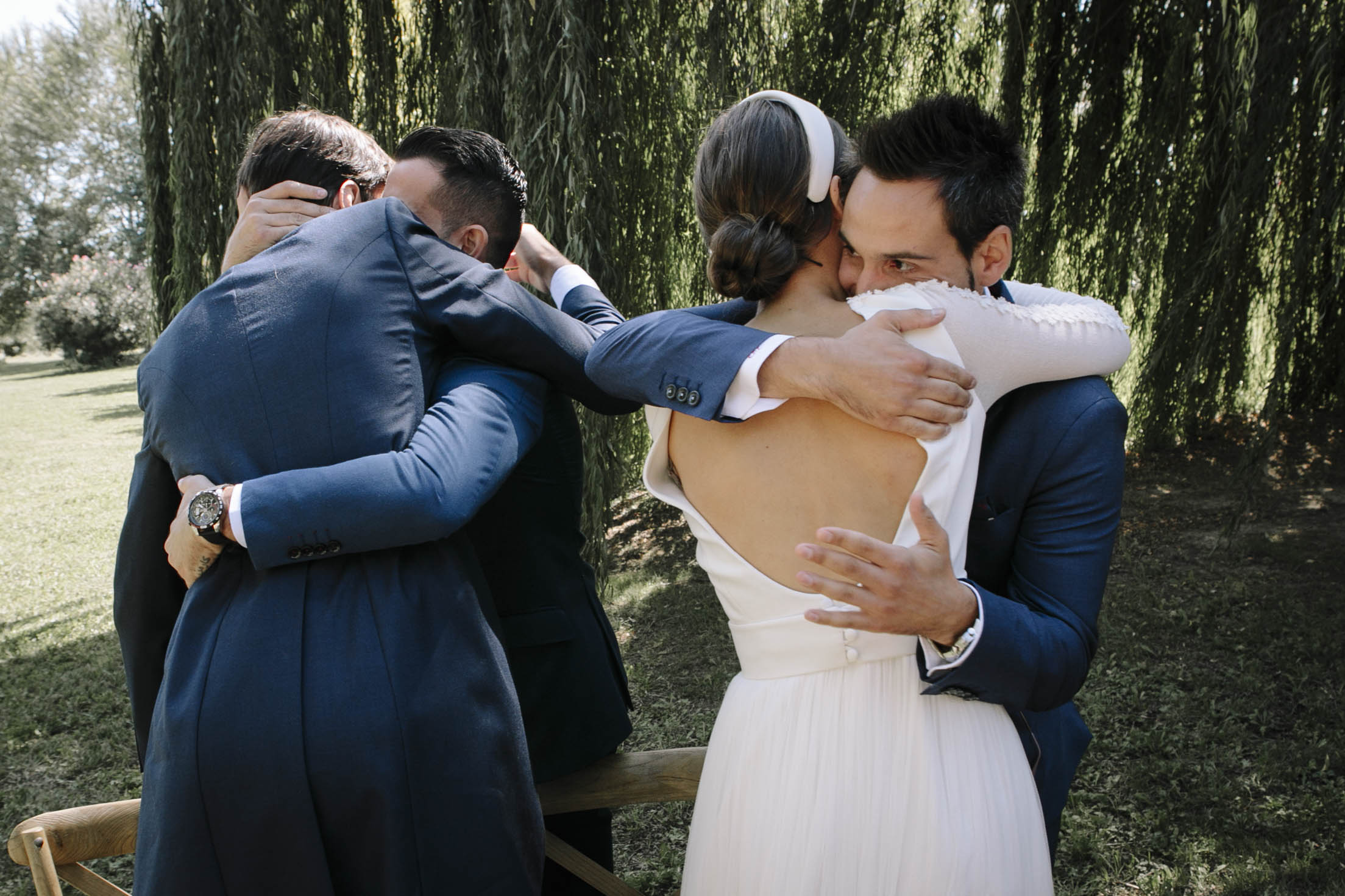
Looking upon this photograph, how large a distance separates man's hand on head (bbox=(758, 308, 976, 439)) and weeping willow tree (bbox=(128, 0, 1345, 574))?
1964mm

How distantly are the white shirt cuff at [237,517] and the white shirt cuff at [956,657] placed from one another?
3.01ft

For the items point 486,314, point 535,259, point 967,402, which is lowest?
point 967,402

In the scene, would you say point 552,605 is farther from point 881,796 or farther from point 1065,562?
point 1065,562

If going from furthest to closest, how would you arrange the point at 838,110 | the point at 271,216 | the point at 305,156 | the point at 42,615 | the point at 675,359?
1. the point at 42,615
2. the point at 838,110
3. the point at 305,156
4. the point at 271,216
5. the point at 675,359

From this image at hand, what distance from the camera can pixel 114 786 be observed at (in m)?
3.79

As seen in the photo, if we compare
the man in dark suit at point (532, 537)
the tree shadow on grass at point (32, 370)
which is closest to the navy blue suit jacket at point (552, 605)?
Result: the man in dark suit at point (532, 537)

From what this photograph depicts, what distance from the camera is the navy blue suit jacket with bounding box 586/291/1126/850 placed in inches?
48.5

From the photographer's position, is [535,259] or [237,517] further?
[535,259]

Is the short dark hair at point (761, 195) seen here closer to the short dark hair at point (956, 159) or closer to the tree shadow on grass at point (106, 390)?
the short dark hair at point (956, 159)

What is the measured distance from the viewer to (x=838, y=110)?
375 cm

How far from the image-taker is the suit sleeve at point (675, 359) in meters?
1.27

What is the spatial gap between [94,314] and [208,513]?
29.1 m

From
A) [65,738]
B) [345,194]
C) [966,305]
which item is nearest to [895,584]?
[966,305]

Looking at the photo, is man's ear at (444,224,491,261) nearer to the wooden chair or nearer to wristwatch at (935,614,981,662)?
the wooden chair
